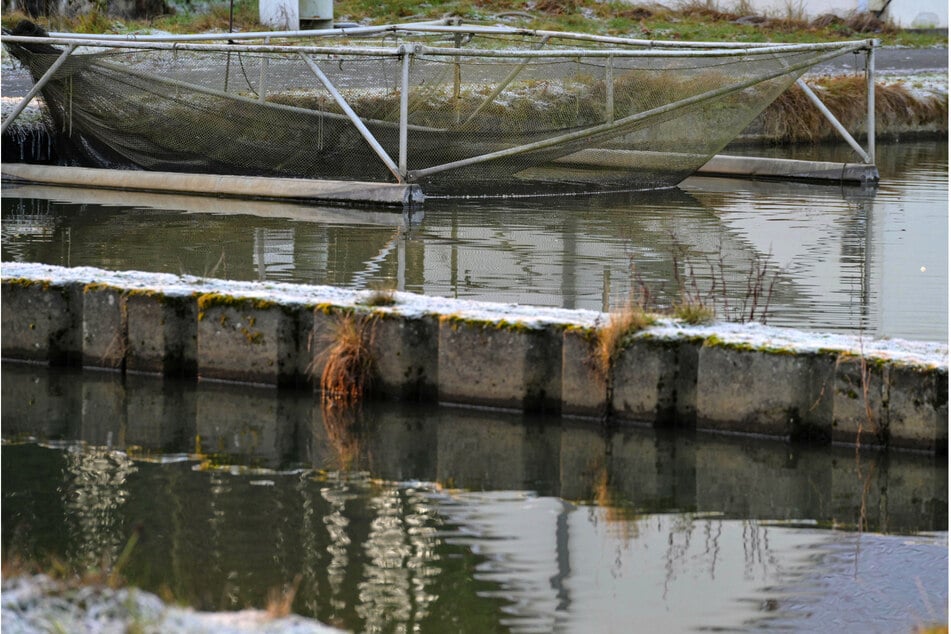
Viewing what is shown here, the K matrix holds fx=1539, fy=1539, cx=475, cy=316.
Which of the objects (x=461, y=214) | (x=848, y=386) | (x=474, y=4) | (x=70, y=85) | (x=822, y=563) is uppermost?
(x=474, y=4)

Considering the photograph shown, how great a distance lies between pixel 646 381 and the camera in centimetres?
680

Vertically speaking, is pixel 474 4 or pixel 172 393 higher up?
pixel 474 4

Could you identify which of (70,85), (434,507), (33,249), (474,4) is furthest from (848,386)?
(474,4)

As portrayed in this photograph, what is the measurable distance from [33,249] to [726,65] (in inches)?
257

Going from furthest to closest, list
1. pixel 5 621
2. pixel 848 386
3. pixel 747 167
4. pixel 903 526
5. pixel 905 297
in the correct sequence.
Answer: pixel 747 167, pixel 905 297, pixel 848 386, pixel 903 526, pixel 5 621

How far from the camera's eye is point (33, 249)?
10.9 m

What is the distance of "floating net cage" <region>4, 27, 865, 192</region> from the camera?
13.6 meters

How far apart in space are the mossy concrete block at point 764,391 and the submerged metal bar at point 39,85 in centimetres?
924

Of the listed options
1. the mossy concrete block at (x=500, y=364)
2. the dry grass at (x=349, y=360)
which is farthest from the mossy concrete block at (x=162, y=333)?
the mossy concrete block at (x=500, y=364)

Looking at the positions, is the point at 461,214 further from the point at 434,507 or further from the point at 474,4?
the point at 474,4

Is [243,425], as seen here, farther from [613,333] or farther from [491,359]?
[613,333]

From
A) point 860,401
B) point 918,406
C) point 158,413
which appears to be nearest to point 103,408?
point 158,413

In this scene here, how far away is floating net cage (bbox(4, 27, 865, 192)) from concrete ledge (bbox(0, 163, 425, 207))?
10.3 inches

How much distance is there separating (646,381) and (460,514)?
4.25 ft
